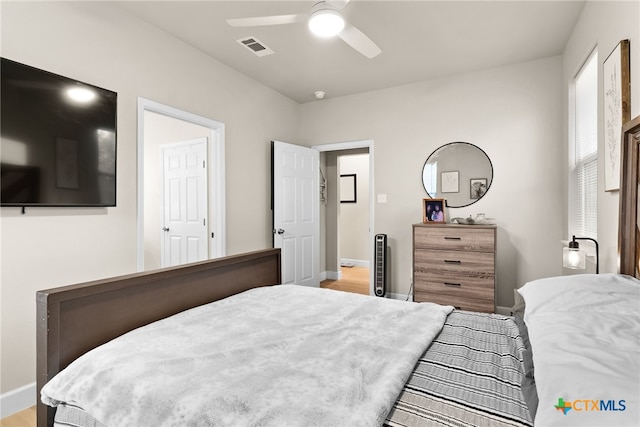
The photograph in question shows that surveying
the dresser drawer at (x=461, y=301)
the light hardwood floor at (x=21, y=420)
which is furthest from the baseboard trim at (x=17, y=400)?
the dresser drawer at (x=461, y=301)

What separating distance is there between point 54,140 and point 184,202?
1.84 metres

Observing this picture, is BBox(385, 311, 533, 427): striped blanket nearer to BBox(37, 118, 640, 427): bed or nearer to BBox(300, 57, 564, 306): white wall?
BBox(37, 118, 640, 427): bed

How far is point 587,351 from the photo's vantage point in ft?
2.74

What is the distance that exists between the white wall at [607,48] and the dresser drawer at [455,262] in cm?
102

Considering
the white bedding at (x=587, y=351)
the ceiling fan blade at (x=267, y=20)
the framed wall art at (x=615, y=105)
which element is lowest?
the white bedding at (x=587, y=351)

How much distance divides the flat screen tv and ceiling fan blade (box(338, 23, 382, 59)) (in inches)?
68.9

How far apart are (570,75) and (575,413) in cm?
331

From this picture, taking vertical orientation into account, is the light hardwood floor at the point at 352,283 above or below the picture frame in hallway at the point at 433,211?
below

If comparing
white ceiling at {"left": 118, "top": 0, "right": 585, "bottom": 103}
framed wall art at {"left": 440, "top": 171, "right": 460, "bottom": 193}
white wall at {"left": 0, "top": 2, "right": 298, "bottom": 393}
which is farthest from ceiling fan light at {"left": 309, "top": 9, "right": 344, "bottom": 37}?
framed wall art at {"left": 440, "top": 171, "right": 460, "bottom": 193}

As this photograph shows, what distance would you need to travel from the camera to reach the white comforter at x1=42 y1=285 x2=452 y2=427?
880 mm

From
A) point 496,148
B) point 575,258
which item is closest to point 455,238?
point 496,148

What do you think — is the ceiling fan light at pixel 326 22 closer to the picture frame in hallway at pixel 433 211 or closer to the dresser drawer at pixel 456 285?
the picture frame in hallway at pixel 433 211

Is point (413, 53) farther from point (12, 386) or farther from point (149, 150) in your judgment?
point (12, 386)

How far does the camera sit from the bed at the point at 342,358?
2.74 feet
